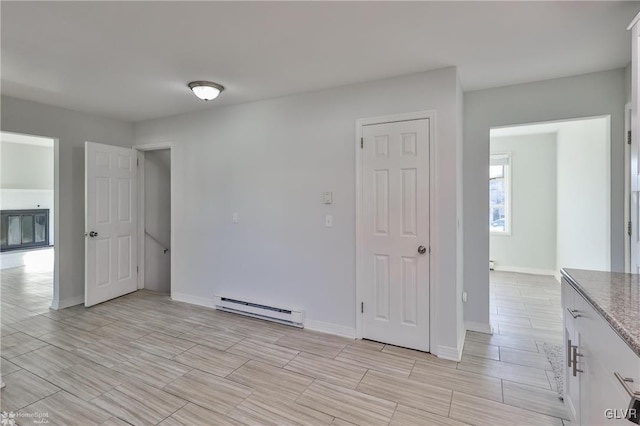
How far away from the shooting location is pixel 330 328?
3105 millimetres

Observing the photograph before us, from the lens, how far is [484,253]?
10.2 feet

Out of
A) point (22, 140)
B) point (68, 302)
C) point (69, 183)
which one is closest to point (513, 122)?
point (69, 183)

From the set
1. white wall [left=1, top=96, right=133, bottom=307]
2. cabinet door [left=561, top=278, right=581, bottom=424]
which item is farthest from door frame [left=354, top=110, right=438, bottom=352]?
white wall [left=1, top=96, right=133, bottom=307]

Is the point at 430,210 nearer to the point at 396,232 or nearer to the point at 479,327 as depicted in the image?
the point at 396,232

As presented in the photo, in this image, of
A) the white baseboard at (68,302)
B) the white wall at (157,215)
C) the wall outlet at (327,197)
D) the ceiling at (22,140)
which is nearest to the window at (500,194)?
the wall outlet at (327,197)

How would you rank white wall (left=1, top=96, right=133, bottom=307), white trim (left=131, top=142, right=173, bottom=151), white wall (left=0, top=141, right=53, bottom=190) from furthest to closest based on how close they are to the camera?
1. white wall (left=0, top=141, right=53, bottom=190)
2. white trim (left=131, top=142, right=173, bottom=151)
3. white wall (left=1, top=96, right=133, bottom=307)

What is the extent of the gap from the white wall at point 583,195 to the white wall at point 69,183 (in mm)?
5983

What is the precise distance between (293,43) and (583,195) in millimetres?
4294

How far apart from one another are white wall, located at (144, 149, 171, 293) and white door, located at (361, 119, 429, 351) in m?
3.45

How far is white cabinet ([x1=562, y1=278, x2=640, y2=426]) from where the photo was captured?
3.34 feet

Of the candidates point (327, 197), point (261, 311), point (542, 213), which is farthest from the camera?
point (542, 213)

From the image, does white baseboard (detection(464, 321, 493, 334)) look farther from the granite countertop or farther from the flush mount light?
the flush mount light

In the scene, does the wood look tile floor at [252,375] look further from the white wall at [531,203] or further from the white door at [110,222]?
the white wall at [531,203]

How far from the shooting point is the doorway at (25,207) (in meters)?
6.27
